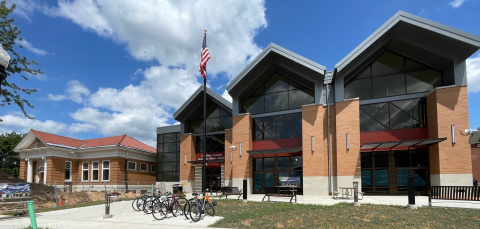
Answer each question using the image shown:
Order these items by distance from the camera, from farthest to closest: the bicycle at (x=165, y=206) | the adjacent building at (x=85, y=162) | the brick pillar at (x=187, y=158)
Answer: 1. the adjacent building at (x=85, y=162)
2. the brick pillar at (x=187, y=158)
3. the bicycle at (x=165, y=206)

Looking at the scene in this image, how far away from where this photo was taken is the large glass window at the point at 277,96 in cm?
2450

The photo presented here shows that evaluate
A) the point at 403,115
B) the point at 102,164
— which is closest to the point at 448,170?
the point at 403,115

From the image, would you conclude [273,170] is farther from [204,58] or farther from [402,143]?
[204,58]

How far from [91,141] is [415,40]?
1415 inches

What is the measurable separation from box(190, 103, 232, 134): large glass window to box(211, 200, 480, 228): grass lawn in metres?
16.5

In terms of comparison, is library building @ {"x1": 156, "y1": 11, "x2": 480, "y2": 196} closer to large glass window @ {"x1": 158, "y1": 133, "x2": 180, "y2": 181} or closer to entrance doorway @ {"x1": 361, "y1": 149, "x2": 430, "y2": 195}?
entrance doorway @ {"x1": 361, "y1": 149, "x2": 430, "y2": 195}

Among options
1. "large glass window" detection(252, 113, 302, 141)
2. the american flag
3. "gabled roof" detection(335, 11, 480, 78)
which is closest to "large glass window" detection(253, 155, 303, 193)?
"large glass window" detection(252, 113, 302, 141)

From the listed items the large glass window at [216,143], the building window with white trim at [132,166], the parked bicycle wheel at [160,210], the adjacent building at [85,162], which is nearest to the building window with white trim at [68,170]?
the adjacent building at [85,162]

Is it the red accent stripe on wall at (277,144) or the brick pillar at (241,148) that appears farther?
the brick pillar at (241,148)

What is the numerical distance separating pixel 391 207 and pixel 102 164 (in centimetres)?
3027

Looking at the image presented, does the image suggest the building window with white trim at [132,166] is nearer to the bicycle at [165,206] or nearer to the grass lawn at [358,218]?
the bicycle at [165,206]

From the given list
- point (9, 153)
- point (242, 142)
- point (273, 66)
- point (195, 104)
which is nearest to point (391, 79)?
point (273, 66)

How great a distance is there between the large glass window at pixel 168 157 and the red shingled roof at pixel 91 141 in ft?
13.4

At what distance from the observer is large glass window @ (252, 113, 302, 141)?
24234 millimetres
